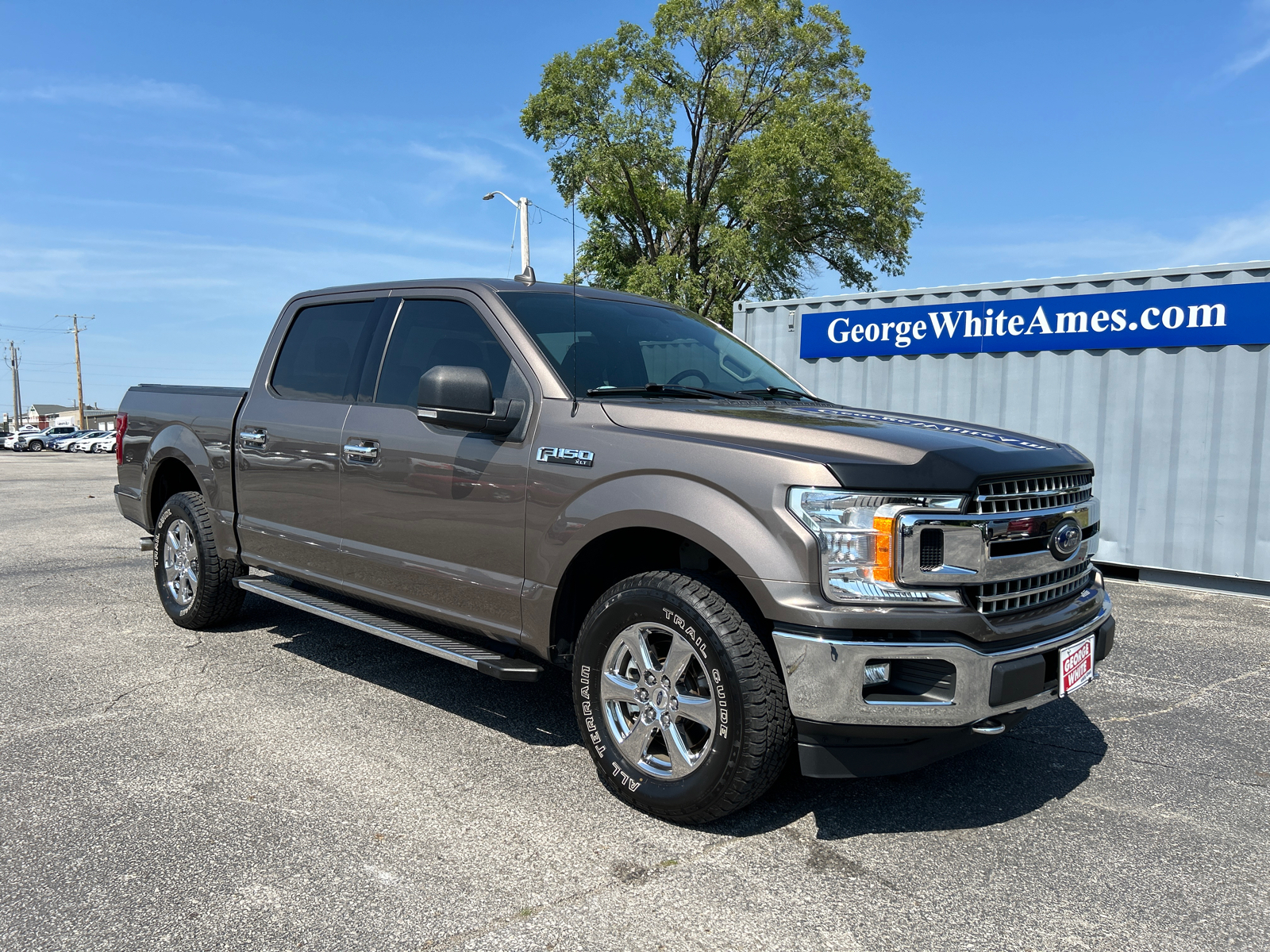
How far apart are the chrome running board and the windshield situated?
110 centimetres

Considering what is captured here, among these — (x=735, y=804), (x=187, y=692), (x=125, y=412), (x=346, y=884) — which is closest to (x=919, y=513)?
(x=735, y=804)

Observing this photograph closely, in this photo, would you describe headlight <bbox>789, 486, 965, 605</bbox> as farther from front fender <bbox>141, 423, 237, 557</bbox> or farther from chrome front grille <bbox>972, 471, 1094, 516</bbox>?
front fender <bbox>141, 423, 237, 557</bbox>

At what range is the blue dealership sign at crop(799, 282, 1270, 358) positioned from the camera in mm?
7828

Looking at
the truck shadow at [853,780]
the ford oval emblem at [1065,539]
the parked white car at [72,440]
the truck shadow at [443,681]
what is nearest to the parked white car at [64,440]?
the parked white car at [72,440]

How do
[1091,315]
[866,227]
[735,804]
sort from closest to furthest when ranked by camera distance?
[735,804], [1091,315], [866,227]

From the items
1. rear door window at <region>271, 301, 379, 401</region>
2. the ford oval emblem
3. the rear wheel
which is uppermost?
rear door window at <region>271, 301, 379, 401</region>

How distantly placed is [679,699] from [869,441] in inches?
41.6

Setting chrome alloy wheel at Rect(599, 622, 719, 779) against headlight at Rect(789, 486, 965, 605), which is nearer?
headlight at Rect(789, 486, 965, 605)

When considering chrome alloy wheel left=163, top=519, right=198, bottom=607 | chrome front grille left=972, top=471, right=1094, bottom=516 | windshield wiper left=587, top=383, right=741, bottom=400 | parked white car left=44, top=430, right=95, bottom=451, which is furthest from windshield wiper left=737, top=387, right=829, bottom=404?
parked white car left=44, top=430, right=95, bottom=451

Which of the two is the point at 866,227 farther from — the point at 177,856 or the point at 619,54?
the point at 177,856

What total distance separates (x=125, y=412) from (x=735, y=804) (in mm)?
5254

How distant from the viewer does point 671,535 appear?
3.44m

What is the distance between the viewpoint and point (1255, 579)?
788 cm

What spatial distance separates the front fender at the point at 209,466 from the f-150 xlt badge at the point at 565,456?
8.53 feet
